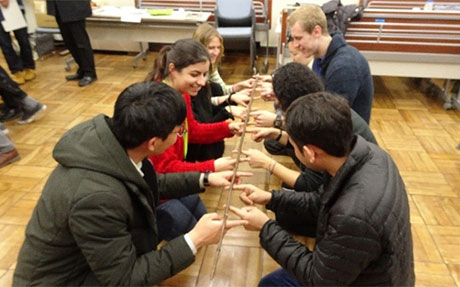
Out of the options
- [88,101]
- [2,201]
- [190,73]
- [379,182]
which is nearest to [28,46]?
[88,101]

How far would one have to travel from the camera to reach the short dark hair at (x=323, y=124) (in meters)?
0.95

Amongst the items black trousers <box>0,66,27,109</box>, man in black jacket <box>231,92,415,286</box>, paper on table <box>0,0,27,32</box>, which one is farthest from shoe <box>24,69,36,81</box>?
man in black jacket <box>231,92,415,286</box>

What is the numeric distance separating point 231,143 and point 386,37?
5.79ft

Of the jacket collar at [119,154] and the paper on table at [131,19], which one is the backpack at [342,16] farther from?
the jacket collar at [119,154]

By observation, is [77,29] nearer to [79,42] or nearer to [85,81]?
[79,42]

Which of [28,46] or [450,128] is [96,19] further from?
[450,128]

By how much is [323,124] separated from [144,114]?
1.52 ft

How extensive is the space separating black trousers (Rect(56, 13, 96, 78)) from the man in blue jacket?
2.56 metres

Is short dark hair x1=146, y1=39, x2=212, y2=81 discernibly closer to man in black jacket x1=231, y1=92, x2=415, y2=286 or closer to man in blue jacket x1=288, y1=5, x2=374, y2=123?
man in blue jacket x1=288, y1=5, x2=374, y2=123

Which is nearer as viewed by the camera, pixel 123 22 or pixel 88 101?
pixel 88 101

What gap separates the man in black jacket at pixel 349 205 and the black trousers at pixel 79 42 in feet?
11.0

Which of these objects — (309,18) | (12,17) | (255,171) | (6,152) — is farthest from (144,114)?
(12,17)

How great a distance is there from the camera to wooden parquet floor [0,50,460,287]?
174 cm

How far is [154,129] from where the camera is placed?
99cm
